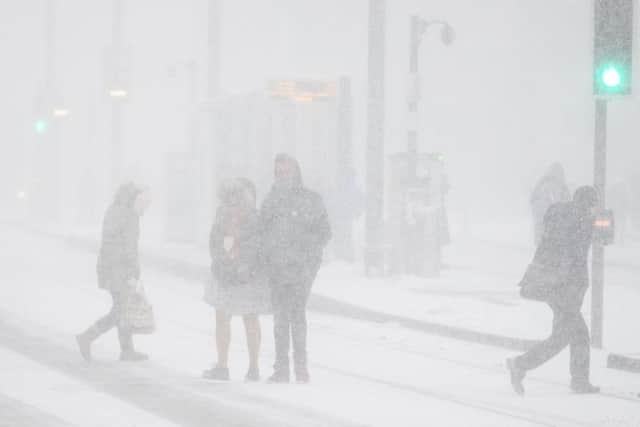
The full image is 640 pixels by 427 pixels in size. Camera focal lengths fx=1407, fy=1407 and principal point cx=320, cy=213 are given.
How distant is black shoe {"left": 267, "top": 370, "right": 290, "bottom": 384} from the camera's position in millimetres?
11742

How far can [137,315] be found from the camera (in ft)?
42.2

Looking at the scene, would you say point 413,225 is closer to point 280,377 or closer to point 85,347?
point 85,347

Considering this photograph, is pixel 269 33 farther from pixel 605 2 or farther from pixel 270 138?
pixel 605 2

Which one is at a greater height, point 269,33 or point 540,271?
point 269,33

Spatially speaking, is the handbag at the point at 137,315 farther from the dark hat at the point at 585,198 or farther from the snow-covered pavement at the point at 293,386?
the dark hat at the point at 585,198

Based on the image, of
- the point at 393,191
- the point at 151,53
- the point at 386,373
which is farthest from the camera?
the point at 151,53

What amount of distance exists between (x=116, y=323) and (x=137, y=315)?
218 mm

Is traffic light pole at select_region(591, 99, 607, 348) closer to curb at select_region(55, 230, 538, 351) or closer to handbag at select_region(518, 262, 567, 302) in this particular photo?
curb at select_region(55, 230, 538, 351)

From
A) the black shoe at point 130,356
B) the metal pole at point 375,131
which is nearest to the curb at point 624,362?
the black shoe at point 130,356

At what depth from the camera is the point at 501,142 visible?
5556 cm

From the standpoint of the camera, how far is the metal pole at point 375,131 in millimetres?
21109

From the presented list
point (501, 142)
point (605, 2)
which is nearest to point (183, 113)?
point (501, 142)

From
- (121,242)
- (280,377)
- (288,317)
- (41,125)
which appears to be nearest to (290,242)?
(288,317)

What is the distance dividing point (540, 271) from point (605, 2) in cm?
370
